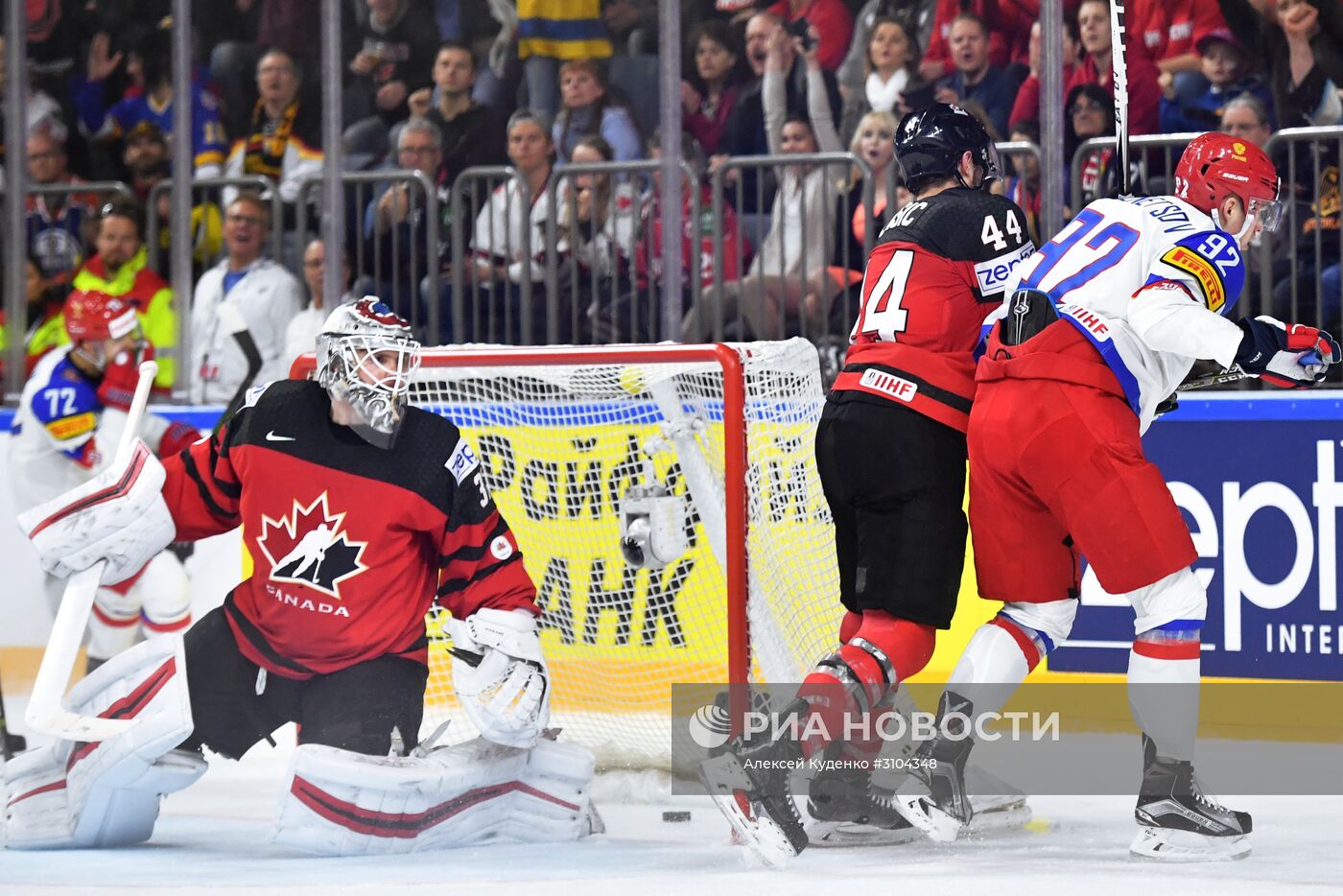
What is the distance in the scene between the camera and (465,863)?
333 cm

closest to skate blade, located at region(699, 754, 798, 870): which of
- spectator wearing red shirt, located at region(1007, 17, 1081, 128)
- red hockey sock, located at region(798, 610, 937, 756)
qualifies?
red hockey sock, located at region(798, 610, 937, 756)

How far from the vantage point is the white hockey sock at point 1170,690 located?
10.7 feet

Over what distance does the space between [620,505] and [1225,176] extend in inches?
58.6

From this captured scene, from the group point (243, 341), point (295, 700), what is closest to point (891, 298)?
point (295, 700)

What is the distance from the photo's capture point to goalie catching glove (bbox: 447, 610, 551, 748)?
136 inches

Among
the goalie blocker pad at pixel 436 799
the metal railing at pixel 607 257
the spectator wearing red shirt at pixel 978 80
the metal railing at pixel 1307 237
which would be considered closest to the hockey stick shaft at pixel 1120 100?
the metal railing at pixel 1307 237

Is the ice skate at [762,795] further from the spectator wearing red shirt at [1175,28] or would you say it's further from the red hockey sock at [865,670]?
the spectator wearing red shirt at [1175,28]

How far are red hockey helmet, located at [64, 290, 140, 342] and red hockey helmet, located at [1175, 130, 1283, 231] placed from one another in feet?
10.3

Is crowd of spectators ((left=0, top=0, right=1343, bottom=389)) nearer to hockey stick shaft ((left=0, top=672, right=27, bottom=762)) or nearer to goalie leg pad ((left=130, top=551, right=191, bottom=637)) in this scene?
goalie leg pad ((left=130, top=551, right=191, bottom=637))

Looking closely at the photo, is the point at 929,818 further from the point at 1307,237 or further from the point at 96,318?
the point at 96,318

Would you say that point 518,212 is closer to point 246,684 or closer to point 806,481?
point 806,481

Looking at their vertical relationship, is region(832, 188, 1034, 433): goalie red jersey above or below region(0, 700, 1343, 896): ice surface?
above

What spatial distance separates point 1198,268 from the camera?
3.31m

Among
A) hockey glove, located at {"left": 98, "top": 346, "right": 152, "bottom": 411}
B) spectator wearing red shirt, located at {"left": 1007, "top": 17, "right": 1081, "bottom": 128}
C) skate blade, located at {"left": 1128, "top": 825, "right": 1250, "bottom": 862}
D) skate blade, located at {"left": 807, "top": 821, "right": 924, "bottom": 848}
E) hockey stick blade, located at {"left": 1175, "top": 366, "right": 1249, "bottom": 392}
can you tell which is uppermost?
spectator wearing red shirt, located at {"left": 1007, "top": 17, "right": 1081, "bottom": 128}
